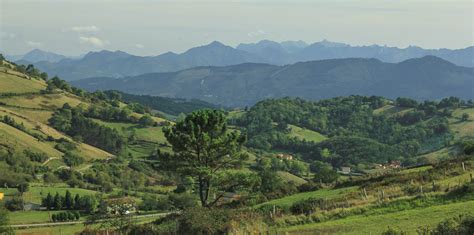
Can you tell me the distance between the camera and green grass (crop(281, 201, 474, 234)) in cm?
1941

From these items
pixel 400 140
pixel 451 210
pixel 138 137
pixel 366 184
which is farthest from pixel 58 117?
pixel 451 210

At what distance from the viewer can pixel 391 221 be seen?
810 inches

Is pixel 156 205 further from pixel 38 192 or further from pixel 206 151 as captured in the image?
pixel 206 151

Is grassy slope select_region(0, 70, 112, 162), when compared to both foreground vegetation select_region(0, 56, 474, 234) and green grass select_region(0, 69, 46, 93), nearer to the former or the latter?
green grass select_region(0, 69, 46, 93)

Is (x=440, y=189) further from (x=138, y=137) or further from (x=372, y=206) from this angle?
(x=138, y=137)

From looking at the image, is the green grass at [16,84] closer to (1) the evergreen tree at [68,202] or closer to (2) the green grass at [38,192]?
(2) the green grass at [38,192]

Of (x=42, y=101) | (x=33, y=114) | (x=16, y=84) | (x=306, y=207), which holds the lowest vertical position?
(x=33, y=114)

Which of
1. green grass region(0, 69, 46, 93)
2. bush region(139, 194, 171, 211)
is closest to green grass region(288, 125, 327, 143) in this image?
green grass region(0, 69, 46, 93)

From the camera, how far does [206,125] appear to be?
112 ft

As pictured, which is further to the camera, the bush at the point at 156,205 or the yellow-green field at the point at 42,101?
the yellow-green field at the point at 42,101

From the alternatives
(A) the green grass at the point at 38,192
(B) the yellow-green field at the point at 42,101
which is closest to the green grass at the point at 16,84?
(B) the yellow-green field at the point at 42,101

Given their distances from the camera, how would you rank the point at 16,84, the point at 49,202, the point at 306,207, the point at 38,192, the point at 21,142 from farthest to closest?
the point at 16,84 < the point at 21,142 < the point at 38,192 < the point at 49,202 < the point at 306,207

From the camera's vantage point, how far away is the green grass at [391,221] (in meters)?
19.4

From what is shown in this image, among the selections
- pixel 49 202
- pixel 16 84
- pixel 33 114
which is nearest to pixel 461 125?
pixel 33 114
